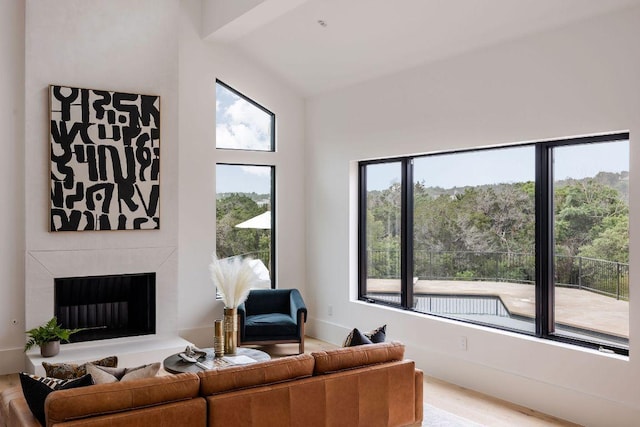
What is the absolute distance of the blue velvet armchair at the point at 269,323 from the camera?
20.6ft

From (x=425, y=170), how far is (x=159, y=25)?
3.33 m

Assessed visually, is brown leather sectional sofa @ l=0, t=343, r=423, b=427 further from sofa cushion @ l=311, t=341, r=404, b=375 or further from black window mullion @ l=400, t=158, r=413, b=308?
black window mullion @ l=400, t=158, r=413, b=308

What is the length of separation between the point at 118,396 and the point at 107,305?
380 cm

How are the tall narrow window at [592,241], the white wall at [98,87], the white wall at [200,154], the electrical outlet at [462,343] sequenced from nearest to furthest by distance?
the tall narrow window at [592,241], the electrical outlet at [462,343], the white wall at [98,87], the white wall at [200,154]

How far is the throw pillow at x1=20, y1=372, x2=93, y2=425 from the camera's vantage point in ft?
9.56

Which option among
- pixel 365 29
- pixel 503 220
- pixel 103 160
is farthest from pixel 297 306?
pixel 365 29

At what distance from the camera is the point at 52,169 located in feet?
19.1

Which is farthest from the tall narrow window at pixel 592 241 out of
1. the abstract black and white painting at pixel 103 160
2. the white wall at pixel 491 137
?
the abstract black and white painting at pixel 103 160

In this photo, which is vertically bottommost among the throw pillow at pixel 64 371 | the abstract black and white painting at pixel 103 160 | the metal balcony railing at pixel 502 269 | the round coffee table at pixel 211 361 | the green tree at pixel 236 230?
the round coffee table at pixel 211 361

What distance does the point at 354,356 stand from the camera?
359 centimetres

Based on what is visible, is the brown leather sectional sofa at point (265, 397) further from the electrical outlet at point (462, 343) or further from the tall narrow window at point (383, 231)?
the tall narrow window at point (383, 231)

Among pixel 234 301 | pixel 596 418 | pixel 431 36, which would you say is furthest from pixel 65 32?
pixel 596 418

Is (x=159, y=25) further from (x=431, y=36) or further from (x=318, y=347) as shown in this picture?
(x=318, y=347)

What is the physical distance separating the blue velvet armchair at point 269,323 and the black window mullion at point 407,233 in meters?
1.14
